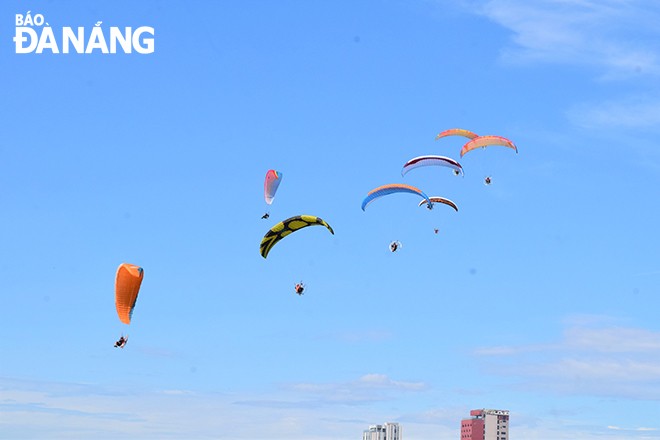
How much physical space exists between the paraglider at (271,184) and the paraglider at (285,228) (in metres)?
19.1

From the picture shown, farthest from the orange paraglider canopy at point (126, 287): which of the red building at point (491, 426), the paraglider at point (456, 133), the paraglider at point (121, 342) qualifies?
the red building at point (491, 426)

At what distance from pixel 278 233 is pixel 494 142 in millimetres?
21361

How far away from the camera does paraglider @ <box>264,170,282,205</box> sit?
80.0 metres

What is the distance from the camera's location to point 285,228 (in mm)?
59688

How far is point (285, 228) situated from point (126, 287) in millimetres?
12413

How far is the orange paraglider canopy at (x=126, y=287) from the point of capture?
60.6 metres

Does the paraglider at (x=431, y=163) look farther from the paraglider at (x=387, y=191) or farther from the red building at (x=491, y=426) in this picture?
the red building at (x=491, y=426)

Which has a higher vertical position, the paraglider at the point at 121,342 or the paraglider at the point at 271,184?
the paraglider at the point at 271,184

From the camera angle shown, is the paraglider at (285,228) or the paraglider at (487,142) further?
A: the paraglider at (487,142)

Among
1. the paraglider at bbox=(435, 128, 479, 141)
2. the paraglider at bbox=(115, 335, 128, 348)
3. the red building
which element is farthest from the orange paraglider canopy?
the red building

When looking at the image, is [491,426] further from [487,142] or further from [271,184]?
[487,142]

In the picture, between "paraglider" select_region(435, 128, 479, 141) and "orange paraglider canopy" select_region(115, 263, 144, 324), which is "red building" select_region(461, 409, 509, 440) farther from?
"orange paraglider canopy" select_region(115, 263, 144, 324)

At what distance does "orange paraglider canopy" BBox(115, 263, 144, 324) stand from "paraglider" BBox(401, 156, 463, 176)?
2164cm

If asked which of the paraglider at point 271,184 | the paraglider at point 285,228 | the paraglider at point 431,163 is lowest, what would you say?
the paraglider at point 285,228
